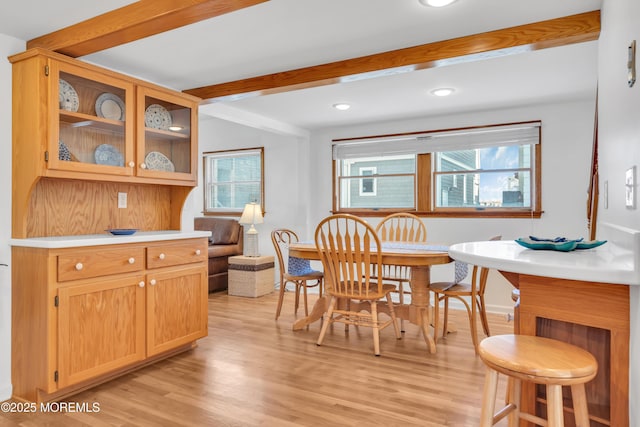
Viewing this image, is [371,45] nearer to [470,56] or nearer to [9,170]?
[470,56]

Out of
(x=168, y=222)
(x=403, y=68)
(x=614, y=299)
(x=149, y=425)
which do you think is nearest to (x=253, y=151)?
(x=168, y=222)

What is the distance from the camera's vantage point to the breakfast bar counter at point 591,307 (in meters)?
1.13

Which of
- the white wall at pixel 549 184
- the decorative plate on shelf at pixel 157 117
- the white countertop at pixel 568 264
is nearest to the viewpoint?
the white countertop at pixel 568 264

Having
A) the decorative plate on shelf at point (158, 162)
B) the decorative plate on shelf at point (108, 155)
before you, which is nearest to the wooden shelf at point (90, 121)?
the decorative plate on shelf at point (108, 155)

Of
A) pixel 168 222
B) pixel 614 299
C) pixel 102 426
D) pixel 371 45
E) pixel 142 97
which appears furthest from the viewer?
pixel 168 222

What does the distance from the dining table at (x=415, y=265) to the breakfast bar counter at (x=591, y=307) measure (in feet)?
4.92

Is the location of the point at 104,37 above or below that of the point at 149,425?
above

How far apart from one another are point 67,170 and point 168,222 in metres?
1.10

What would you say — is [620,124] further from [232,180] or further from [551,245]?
[232,180]

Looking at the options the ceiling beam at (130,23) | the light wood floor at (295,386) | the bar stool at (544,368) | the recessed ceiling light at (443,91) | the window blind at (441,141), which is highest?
the recessed ceiling light at (443,91)

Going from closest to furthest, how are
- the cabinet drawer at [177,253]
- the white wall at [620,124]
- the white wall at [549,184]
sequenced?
the white wall at [620,124] < the cabinet drawer at [177,253] < the white wall at [549,184]

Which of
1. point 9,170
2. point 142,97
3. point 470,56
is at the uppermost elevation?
point 470,56

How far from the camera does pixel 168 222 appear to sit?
3.42m

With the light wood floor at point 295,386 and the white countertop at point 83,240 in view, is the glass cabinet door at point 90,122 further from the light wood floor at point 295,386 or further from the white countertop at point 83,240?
the light wood floor at point 295,386
